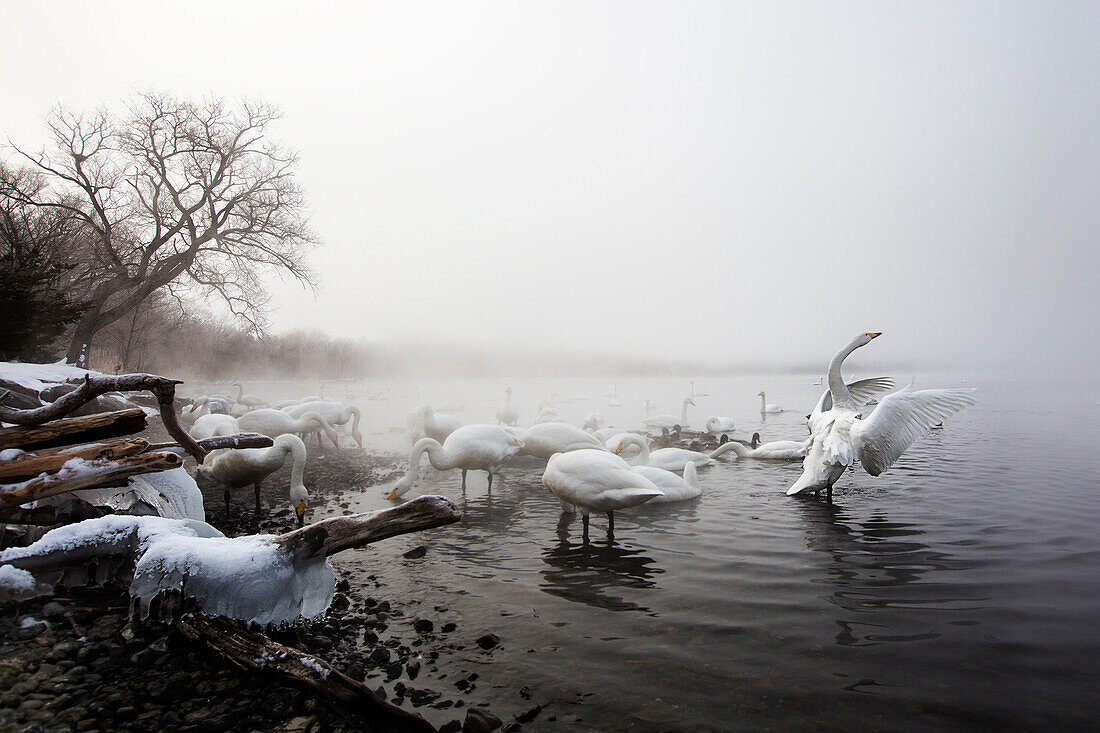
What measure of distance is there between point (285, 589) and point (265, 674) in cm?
A: 79

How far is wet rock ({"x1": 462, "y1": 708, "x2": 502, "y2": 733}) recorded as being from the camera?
11.3 feet

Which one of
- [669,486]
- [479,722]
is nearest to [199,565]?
[479,722]

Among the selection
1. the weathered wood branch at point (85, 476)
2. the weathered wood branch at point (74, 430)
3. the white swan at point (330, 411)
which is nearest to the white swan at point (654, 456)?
the weathered wood branch at point (85, 476)

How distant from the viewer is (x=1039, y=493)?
33.8ft

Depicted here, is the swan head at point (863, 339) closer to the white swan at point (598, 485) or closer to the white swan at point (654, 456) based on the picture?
the white swan at point (654, 456)

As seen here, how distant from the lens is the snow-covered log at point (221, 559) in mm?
4113

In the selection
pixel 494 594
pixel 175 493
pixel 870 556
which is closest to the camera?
pixel 494 594

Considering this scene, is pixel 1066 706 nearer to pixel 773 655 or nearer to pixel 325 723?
pixel 773 655

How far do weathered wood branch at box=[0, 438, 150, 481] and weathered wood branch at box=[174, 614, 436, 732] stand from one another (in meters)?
2.03

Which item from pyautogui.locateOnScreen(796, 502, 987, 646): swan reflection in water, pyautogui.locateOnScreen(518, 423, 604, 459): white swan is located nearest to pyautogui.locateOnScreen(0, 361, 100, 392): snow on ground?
pyautogui.locateOnScreen(518, 423, 604, 459): white swan

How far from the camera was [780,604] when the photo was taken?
18.0 feet

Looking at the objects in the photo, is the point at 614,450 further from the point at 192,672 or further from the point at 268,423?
the point at 192,672

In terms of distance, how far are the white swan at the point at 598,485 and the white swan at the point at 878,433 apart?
3665 millimetres

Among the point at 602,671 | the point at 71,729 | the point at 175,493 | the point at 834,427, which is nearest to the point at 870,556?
the point at 834,427
